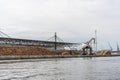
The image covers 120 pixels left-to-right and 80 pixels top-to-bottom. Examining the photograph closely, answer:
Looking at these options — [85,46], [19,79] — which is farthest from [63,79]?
[85,46]

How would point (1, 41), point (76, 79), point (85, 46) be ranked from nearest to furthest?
point (76, 79)
point (1, 41)
point (85, 46)

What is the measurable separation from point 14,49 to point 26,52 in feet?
19.3

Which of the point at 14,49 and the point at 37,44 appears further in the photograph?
the point at 37,44

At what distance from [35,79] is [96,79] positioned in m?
7.44

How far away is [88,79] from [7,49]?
384 feet

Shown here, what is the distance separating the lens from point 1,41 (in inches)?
6491

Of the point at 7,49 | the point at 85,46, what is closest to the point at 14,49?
the point at 7,49

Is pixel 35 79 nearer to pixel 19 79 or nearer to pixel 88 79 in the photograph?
pixel 19 79

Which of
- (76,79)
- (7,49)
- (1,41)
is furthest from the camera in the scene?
(1,41)

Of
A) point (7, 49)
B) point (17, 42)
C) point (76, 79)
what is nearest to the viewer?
point (76, 79)

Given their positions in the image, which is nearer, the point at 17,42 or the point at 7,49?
the point at 7,49

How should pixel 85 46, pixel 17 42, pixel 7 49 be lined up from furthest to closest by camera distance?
pixel 85 46, pixel 17 42, pixel 7 49

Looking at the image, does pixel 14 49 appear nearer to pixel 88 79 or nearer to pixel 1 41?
pixel 1 41

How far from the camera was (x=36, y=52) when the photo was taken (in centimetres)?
16612
